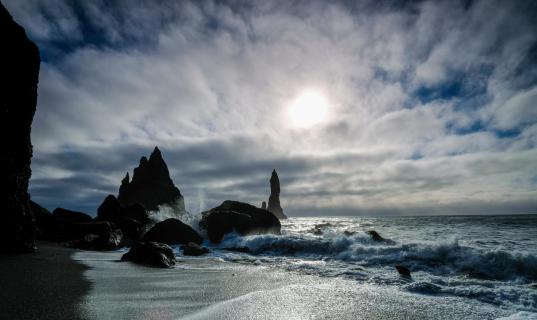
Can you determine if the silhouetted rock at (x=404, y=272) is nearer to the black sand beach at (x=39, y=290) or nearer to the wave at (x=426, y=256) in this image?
the wave at (x=426, y=256)

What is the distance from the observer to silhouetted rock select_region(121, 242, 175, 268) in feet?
38.0

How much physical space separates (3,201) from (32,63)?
604 cm

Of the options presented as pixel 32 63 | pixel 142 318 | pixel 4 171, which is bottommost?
pixel 142 318

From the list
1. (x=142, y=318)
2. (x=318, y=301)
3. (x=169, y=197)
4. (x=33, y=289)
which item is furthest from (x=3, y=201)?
(x=169, y=197)

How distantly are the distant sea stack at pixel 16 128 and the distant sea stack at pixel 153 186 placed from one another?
70.5m

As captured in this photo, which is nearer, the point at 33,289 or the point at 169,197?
the point at 33,289

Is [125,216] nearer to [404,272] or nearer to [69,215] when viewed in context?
[69,215]

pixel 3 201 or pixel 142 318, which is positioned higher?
pixel 3 201

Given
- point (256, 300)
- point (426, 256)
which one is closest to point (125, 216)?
point (426, 256)

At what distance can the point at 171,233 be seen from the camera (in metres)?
22.9

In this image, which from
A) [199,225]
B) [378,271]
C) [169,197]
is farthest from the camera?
[169,197]

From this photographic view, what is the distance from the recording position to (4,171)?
36.7ft

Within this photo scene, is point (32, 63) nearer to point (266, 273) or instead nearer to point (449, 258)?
point (266, 273)

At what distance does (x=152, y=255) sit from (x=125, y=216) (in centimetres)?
2444
